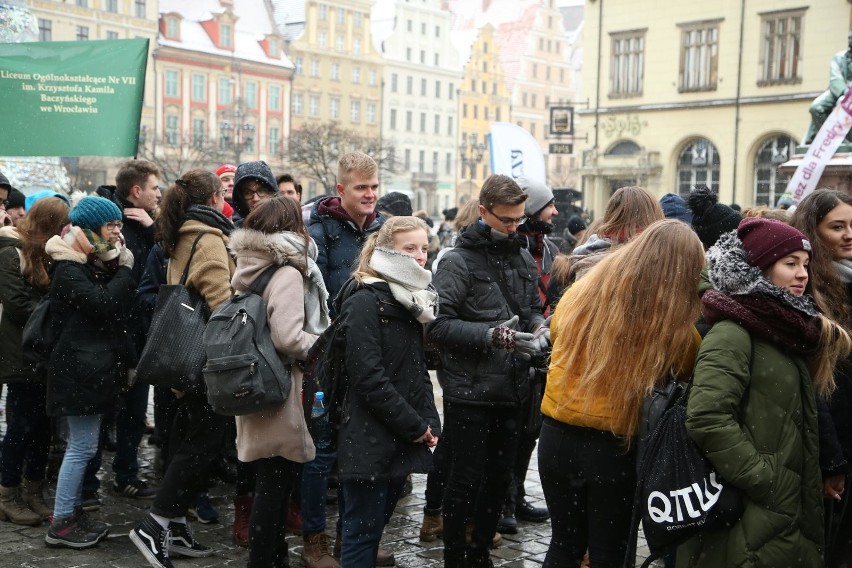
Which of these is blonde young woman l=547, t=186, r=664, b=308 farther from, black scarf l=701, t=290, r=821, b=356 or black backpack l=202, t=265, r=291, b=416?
black backpack l=202, t=265, r=291, b=416

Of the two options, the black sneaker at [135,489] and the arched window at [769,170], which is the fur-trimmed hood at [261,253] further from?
the arched window at [769,170]

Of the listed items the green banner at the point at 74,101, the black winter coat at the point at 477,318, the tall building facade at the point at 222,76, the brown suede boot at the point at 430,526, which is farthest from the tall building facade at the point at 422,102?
the black winter coat at the point at 477,318

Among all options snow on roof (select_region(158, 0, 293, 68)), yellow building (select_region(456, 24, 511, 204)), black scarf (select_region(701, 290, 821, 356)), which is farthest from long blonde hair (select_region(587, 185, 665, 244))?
yellow building (select_region(456, 24, 511, 204))

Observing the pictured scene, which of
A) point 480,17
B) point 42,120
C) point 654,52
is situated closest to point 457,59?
point 480,17

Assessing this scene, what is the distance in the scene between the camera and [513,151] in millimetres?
12828

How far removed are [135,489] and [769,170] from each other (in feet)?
96.8

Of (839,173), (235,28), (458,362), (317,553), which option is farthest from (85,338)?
(235,28)

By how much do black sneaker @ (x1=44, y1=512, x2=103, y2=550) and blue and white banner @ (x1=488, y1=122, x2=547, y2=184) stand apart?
8464mm

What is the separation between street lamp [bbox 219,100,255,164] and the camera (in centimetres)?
5128

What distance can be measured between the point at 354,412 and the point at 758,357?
1.73 m

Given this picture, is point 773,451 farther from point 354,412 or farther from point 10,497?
point 10,497

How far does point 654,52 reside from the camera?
35.1 meters

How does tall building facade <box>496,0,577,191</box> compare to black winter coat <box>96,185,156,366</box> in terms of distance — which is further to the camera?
tall building facade <box>496,0,577,191</box>

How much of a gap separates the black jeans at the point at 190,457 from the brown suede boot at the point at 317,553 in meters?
0.64
